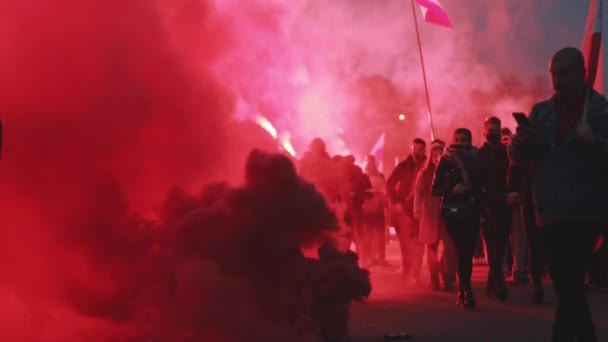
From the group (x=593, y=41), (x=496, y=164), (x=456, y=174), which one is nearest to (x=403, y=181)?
(x=496, y=164)

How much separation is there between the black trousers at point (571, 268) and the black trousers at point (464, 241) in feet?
13.7

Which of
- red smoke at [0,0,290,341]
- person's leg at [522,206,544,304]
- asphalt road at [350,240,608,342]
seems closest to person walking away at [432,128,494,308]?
asphalt road at [350,240,608,342]

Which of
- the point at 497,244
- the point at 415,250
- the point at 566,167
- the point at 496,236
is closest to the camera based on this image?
the point at 566,167

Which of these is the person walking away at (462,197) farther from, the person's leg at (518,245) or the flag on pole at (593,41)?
the flag on pole at (593,41)

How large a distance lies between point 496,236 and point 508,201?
715 millimetres

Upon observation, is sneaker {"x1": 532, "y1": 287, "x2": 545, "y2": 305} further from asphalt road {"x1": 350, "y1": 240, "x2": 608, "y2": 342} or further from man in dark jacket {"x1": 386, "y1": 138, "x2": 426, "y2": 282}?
man in dark jacket {"x1": 386, "y1": 138, "x2": 426, "y2": 282}

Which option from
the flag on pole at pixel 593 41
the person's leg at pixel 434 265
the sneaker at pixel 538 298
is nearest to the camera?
the flag on pole at pixel 593 41

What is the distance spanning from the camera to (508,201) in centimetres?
1016

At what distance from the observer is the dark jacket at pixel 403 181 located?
1269 centimetres

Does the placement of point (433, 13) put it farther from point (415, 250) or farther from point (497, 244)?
point (497, 244)

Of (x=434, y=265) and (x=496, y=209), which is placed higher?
(x=496, y=209)

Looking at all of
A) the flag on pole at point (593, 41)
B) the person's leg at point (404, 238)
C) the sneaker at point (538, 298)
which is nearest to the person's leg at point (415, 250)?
the person's leg at point (404, 238)

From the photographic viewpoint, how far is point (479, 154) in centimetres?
1105

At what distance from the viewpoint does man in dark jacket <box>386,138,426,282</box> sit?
12.5 meters
